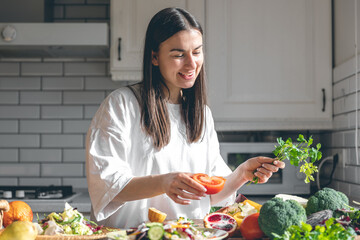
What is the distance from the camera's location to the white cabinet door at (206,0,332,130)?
2.32m

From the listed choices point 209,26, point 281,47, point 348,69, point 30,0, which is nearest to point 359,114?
point 348,69

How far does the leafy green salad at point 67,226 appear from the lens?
1000mm

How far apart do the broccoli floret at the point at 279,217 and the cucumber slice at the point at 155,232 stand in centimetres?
22

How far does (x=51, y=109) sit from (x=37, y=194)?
2.14 ft

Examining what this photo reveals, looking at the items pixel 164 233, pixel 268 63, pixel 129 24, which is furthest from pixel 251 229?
pixel 129 24

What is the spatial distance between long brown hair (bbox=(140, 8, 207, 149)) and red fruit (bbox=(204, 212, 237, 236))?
0.36m

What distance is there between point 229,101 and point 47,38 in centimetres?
103

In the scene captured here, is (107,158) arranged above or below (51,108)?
below

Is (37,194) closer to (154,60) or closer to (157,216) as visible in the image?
(154,60)

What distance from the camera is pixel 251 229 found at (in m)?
0.94

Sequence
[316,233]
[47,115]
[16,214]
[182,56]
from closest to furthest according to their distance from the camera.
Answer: [316,233], [16,214], [182,56], [47,115]

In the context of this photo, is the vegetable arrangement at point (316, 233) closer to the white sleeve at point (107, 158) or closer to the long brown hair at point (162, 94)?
the white sleeve at point (107, 158)

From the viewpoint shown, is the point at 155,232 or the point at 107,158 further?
the point at 107,158

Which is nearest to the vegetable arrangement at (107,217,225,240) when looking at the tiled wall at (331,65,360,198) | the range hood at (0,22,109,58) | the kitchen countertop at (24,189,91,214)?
the kitchen countertop at (24,189,91,214)
